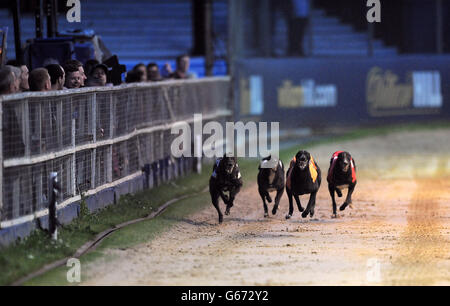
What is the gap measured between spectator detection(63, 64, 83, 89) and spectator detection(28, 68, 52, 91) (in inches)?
56.7

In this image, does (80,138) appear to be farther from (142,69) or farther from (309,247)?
(142,69)

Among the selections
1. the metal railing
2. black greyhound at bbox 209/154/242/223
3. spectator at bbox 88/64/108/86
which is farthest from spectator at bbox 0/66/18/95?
spectator at bbox 88/64/108/86

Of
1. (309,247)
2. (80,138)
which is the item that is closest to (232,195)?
(80,138)

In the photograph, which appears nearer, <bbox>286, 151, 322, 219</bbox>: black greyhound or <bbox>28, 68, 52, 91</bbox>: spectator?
<bbox>28, 68, 52, 91</bbox>: spectator

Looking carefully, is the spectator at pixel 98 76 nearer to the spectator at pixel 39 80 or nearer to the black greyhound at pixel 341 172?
the spectator at pixel 39 80

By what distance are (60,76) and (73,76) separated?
→ 522mm

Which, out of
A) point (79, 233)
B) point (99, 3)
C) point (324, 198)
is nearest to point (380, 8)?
point (99, 3)

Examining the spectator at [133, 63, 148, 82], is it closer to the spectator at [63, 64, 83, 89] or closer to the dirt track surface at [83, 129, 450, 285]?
the dirt track surface at [83, 129, 450, 285]

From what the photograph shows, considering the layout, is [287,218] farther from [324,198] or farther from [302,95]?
[302,95]

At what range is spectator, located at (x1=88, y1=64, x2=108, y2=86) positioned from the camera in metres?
12.9

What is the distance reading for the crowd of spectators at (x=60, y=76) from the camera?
32.0ft

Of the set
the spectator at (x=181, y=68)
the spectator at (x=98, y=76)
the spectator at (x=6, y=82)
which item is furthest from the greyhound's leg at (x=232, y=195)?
the spectator at (x=181, y=68)
